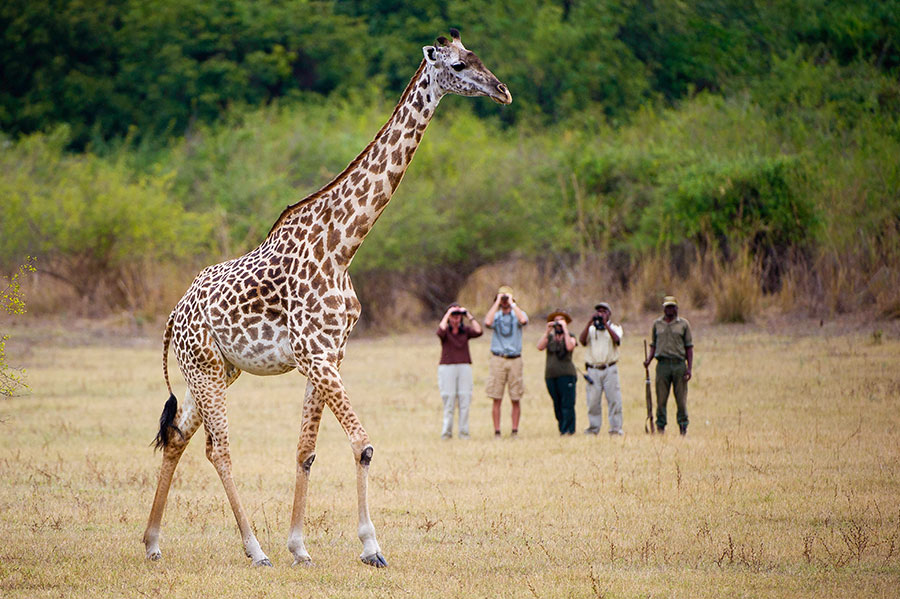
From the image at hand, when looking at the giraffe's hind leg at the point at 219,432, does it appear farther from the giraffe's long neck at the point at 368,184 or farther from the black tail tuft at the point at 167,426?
the giraffe's long neck at the point at 368,184

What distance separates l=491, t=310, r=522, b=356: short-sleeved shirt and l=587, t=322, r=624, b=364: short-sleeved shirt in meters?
1.01

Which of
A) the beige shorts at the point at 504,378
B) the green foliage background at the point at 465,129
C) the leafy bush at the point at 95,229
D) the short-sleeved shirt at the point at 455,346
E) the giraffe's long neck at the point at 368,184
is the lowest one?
the beige shorts at the point at 504,378

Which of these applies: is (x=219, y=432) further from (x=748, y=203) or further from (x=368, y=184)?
(x=748, y=203)

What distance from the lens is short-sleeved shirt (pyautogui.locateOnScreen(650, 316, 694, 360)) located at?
1485cm

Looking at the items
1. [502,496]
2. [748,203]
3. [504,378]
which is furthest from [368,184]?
[748,203]

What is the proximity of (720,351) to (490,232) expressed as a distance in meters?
9.82

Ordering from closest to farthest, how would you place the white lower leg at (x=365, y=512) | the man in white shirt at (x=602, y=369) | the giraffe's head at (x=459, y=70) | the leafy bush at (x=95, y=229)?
the white lower leg at (x=365, y=512) < the giraffe's head at (x=459, y=70) < the man in white shirt at (x=602, y=369) < the leafy bush at (x=95, y=229)

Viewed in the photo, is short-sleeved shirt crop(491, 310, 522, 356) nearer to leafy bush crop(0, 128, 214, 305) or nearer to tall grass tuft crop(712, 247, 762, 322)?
tall grass tuft crop(712, 247, 762, 322)

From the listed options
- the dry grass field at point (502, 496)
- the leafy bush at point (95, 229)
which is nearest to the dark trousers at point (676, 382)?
the dry grass field at point (502, 496)

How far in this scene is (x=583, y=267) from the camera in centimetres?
2975

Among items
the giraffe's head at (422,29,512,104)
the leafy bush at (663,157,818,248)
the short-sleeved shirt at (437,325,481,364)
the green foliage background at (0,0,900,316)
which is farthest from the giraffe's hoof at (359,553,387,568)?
the leafy bush at (663,157,818,248)

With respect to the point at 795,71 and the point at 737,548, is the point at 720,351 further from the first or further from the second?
the point at 795,71

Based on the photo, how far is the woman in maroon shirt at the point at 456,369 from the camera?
15805 mm

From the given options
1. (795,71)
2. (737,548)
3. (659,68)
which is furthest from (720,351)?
(659,68)
